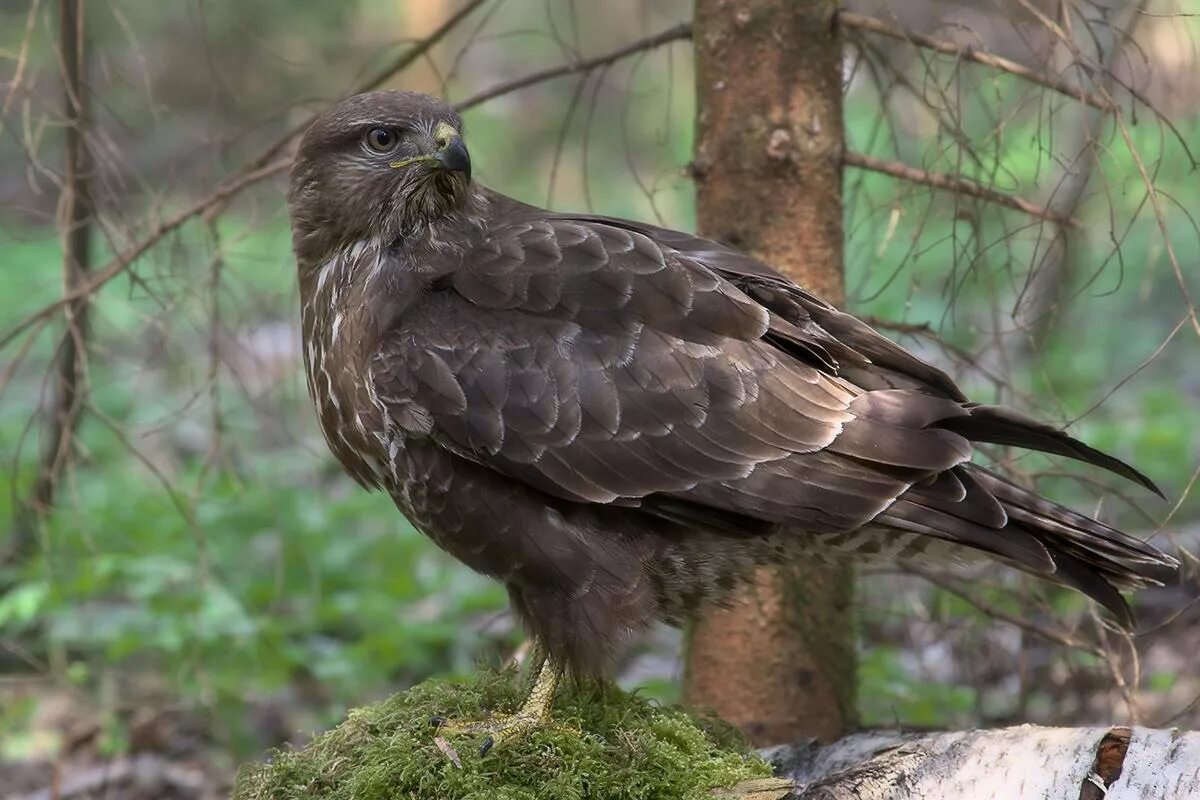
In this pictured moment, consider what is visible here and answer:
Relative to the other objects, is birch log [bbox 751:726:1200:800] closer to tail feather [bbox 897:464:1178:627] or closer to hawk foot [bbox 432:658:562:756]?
tail feather [bbox 897:464:1178:627]

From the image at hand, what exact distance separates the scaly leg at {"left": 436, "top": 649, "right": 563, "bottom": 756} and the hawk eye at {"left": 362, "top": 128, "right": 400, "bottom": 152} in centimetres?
174

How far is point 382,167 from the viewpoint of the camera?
4.16 meters

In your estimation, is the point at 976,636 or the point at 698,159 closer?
the point at 698,159

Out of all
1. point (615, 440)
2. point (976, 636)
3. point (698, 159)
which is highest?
point (698, 159)

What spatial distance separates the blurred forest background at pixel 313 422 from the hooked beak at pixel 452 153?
64cm

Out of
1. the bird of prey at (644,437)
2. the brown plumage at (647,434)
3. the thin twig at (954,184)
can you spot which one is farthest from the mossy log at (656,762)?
the thin twig at (954,184)

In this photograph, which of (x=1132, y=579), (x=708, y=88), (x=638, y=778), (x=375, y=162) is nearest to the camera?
(x=638, y=778)

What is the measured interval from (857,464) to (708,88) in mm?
1612

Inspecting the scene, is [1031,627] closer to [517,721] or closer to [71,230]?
[517,721]

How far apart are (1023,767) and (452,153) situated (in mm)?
2454

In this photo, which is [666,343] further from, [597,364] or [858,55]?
[858,55]

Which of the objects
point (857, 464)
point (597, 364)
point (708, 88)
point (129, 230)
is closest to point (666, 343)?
point (597, 364)

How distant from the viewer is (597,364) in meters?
3.74

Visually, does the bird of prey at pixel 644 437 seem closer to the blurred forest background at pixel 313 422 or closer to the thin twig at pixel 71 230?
the blurred forest background at pixel 313 422
